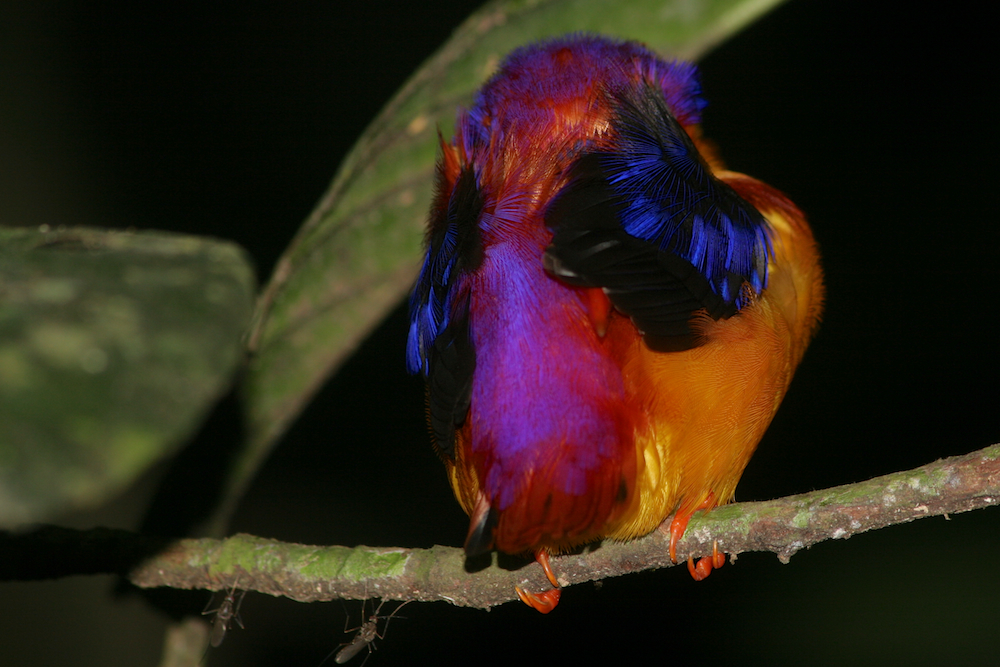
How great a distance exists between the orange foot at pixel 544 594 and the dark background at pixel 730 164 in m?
1.63

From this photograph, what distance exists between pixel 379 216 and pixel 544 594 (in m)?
0.82

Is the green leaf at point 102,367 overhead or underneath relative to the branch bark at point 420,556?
overhead

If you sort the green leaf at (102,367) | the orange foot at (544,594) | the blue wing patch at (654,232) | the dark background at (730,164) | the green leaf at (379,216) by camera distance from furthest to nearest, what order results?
the dark background at (730,164), the green leaf at (379,216), the orange foot at (544,594), the blue wing patch at (654,232), the green leaf at (102,367)

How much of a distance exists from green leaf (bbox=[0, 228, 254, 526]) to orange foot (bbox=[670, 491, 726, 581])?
752mm

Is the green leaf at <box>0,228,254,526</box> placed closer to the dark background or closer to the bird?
the bird

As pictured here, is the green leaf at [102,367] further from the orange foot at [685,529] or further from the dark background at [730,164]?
the dark background at [730,164]

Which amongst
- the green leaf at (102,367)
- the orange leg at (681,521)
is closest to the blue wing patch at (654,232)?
the orange leg at (681,521)

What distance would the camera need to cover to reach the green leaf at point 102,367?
0.53 meters

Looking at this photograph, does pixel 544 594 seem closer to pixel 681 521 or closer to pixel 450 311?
pixel 681 521

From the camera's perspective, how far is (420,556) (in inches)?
53.2

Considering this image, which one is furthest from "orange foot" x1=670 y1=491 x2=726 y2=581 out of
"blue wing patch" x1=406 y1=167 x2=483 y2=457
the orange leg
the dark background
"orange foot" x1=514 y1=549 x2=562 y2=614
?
the dark background

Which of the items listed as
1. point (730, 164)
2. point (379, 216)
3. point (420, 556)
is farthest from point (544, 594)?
point (730, 164)

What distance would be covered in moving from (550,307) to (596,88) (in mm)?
444

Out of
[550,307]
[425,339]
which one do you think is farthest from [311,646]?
[550,307]
